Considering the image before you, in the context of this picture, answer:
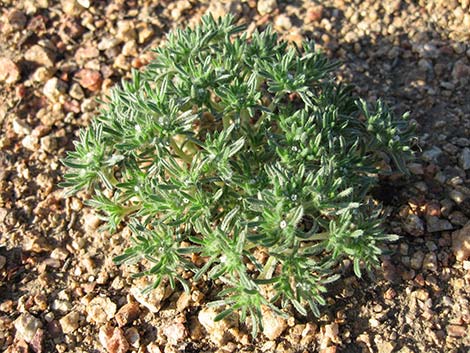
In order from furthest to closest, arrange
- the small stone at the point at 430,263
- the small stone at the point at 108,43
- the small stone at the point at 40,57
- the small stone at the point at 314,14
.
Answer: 1. the small stone at the point at 314,14
2. the small stone at the point at 108,43
3. the small stone at the point at 40,57
4. the small stone at the point at 430,263

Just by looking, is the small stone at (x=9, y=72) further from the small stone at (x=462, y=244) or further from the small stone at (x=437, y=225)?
the small stone at (x=462, y=244)

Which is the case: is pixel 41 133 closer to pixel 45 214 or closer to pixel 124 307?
pixel 45 214

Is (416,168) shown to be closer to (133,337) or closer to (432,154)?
(432,154)

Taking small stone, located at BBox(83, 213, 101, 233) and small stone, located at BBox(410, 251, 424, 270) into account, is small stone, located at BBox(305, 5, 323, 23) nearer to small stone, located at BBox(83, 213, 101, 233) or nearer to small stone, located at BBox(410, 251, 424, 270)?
small stone, located at BBox(410, 251, 424, 270)

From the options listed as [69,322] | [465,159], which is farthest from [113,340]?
[465,159]

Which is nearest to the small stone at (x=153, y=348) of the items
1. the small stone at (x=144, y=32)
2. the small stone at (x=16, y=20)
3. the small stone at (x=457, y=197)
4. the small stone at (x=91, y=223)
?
the small stone at (x=91, y=223)

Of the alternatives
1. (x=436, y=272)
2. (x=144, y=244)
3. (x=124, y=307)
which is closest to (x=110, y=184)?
(x=144, y=244)

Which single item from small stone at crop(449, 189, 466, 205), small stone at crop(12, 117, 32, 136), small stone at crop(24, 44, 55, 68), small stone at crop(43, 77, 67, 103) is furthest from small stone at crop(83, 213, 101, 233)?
small stone at crop(449, 189, 466, 205)
